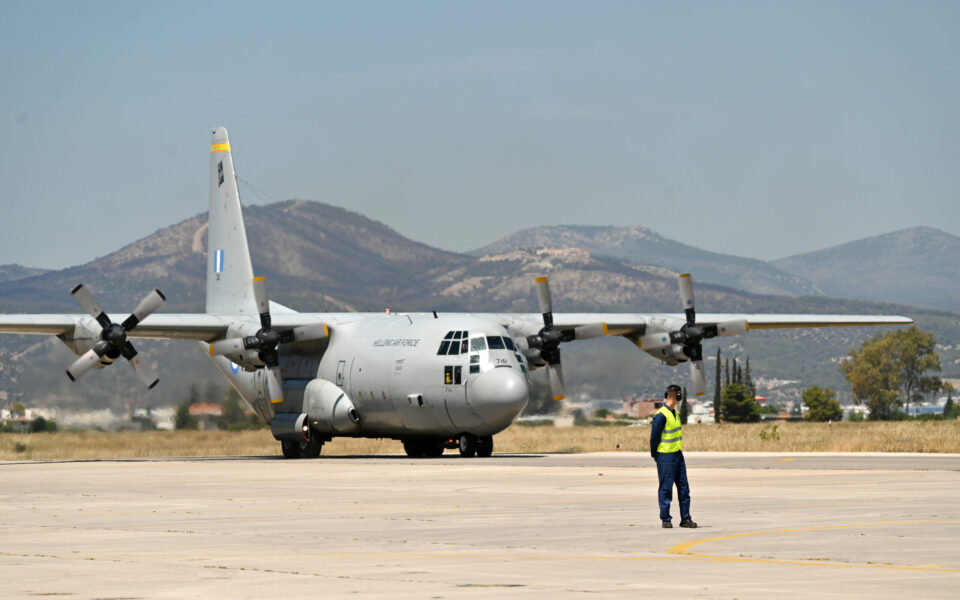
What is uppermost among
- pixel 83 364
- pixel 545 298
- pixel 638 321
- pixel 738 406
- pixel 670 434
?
pixel 545 298

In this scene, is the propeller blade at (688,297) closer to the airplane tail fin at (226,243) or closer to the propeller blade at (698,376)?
the propeller blade at (698,376)

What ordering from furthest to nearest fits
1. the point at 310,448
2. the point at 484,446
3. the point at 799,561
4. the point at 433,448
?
the point at 310,448
the point at 433,448
the point at 484,446
the point at 799,561

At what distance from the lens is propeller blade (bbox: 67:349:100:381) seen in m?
39.6

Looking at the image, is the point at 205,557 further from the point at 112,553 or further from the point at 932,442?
the point at 932,442

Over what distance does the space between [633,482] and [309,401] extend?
1792cm

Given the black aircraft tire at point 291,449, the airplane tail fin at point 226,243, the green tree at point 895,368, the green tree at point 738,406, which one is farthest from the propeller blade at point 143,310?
the green tree at point 895,368

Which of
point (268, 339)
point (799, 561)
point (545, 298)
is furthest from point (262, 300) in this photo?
point (799, 561)

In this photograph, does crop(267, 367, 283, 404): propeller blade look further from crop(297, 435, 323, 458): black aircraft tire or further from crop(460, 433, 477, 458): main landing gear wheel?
crop(460, 433, 477, 458): main landing gear wheel

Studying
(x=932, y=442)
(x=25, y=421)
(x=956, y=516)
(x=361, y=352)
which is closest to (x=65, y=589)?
(x=956, y=516)

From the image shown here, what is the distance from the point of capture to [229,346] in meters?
42.5

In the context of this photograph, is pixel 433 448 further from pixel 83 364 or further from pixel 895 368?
pixel 895 368

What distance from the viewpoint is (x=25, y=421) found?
53188 millimetres

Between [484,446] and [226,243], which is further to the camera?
[226,243]

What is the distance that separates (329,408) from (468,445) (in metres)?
4.70
